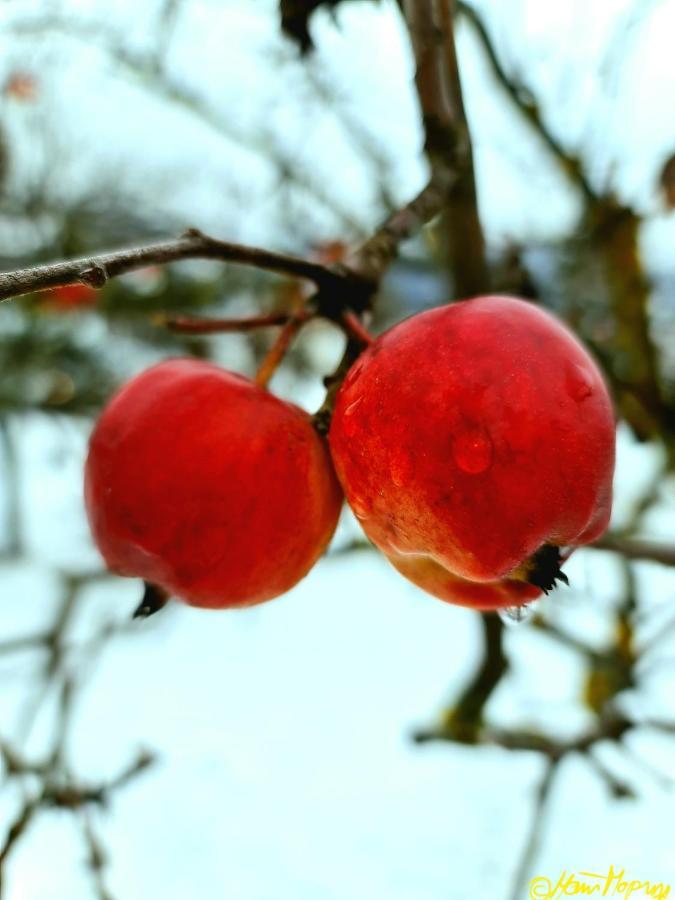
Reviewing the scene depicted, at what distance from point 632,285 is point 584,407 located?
1135 mm

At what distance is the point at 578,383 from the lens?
523 millimetres

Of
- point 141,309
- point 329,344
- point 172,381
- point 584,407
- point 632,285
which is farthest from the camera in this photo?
point 329,344

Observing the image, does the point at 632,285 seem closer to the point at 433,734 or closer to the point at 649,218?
the point at 649,218

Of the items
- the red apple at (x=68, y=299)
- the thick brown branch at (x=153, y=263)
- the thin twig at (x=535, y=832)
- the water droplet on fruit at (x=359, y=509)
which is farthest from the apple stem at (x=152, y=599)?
the red apple at (x=68, y=299)

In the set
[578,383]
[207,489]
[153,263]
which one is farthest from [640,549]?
[153,263]

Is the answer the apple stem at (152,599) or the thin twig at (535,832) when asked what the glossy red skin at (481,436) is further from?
the thin twig at (535,832)

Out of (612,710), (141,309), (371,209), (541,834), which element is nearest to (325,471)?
(612,710)

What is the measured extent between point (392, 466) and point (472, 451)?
0.20ft

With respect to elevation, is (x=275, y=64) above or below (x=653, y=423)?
above

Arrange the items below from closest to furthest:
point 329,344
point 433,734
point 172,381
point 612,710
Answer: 1. point 172,381
2. point 612,710
3. point 433,734
4. point 329,344

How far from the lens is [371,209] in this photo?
2354 mm

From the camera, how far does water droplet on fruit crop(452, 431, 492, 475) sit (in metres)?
Answer: 0.49

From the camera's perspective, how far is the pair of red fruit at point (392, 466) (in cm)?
50

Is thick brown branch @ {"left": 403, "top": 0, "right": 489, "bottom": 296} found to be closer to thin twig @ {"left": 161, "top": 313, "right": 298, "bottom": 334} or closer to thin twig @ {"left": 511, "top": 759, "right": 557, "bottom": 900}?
thin twig @ {"left": 161, "top": 313, "right": 298, "bottom": 334}
